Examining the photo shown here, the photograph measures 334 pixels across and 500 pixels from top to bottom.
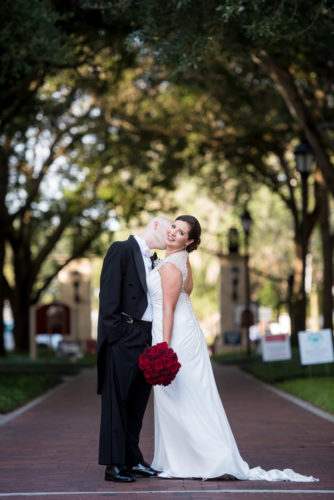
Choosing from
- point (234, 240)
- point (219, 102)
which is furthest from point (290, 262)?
point (219, 102)

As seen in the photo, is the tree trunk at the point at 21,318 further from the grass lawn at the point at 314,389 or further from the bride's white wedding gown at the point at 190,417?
the bride's white wedding gown at the point at 190,417

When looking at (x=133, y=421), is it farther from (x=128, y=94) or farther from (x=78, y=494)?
(x=128, y=94)

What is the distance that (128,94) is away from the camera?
2670 cm

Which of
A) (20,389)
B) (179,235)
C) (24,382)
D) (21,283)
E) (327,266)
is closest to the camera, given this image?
(179,235)

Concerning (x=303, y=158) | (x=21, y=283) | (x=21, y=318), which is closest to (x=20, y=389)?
(x=303, y=158)

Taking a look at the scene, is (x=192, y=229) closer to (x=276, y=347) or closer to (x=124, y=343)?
(x=124, y=343)

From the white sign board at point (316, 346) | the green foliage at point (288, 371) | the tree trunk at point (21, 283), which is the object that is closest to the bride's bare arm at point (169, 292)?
the white sign board at point (316, 346)

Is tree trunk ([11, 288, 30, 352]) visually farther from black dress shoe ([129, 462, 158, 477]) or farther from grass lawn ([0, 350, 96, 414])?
black dress shoe ([129, 462, 158, 477])

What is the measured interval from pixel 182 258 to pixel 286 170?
20.6 m

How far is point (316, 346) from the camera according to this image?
1488cm

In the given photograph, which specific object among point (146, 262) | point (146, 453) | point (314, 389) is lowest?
point (146, 453)

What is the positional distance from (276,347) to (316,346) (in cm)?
377

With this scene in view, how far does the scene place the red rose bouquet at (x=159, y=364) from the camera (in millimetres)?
6125

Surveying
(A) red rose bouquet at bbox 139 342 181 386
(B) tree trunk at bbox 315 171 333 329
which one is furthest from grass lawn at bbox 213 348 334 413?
(A) red rose bouquet at bbox 139 342 181 386
